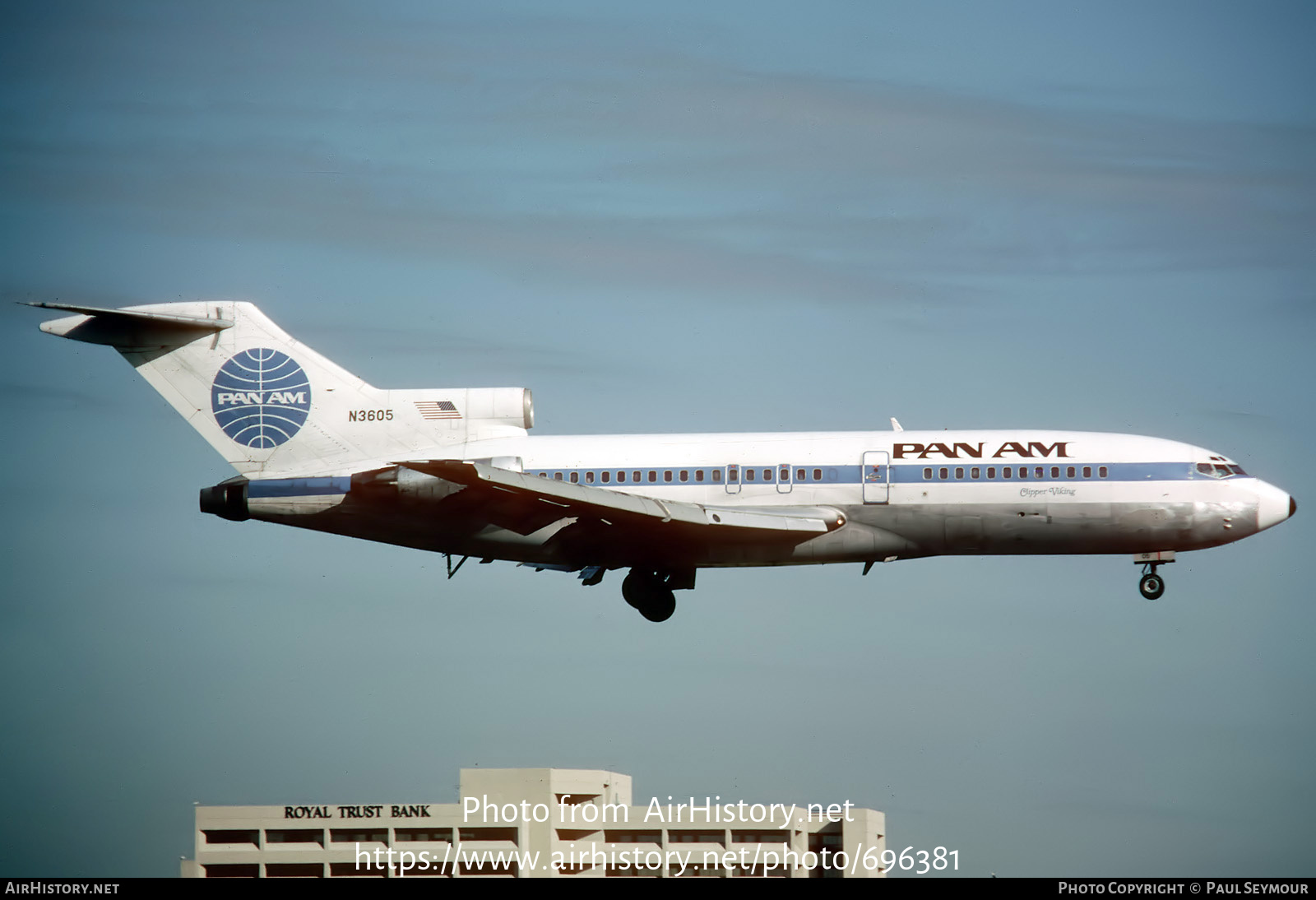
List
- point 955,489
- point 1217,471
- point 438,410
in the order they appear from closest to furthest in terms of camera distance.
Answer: point 955,489 < point 1217,471 < point 438,410

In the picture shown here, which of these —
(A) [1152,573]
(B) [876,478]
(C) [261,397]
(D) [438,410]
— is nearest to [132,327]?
(C) [261,397]

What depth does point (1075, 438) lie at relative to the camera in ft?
149

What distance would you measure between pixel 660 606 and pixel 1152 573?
14379 mm

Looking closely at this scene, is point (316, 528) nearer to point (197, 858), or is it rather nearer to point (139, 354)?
point (139, 354)

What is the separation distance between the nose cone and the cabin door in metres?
10.6

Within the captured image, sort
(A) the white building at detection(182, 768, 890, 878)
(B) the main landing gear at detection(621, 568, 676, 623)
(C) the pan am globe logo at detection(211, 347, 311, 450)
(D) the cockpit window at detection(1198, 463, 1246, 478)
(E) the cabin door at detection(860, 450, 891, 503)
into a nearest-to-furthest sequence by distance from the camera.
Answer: (E) the cabin door at detection(860, 450, 891, 503) < (D) the cockpit window at detection(1198, 463, 1246, 478) < (B) the main landing gear at detection(621, 568, 676, 623) < (C) the pan am globe logo at detection(211, 347, 311, 450) < (A) the white building at detection(182, 768, 890, 878)

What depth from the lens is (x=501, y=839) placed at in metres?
81.4

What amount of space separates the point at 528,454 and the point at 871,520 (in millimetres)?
10182

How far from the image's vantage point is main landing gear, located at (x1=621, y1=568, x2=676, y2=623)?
48062 millimetres

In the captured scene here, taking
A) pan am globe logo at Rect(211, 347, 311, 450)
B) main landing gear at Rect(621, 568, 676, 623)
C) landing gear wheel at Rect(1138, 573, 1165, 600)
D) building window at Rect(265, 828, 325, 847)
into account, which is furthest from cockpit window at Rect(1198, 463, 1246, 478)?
building window at Rect(265, 828, 325, 847)

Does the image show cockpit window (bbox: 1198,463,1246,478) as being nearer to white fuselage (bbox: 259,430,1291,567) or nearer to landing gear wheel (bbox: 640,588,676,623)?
white fuselage (bbox: 259,430,1291,567)

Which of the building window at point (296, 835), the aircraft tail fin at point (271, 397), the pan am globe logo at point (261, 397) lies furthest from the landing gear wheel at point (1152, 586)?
the building window at point (296, 835)

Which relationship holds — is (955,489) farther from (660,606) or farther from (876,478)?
(660,606)
